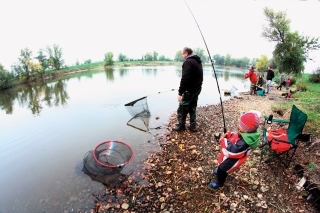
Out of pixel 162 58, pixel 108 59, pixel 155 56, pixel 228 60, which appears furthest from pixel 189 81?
pixel 162 58

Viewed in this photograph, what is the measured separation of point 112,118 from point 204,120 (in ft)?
16.5

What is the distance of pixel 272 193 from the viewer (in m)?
3.43

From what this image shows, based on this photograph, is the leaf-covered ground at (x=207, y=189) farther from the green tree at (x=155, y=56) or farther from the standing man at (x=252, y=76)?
the green tree at (x=155, y=56)

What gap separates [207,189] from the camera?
3656 mm

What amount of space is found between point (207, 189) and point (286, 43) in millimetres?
26064

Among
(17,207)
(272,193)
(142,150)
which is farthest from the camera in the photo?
(142,150)

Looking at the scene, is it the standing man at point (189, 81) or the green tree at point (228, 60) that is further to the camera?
the green tree at point (228, 60)

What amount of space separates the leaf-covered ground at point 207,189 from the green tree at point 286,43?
22.6m

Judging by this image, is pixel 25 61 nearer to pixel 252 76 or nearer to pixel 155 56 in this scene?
pixel 252 76

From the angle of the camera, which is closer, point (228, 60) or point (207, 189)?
point (207, 189)

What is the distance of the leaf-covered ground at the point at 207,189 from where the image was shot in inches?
127

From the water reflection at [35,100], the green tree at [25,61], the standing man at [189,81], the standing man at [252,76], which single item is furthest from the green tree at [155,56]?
the standing man at [189,81]

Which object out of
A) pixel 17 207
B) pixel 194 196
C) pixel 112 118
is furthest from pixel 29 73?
pixel 194 196

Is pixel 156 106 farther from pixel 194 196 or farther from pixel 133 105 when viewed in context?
pixel 194 196
